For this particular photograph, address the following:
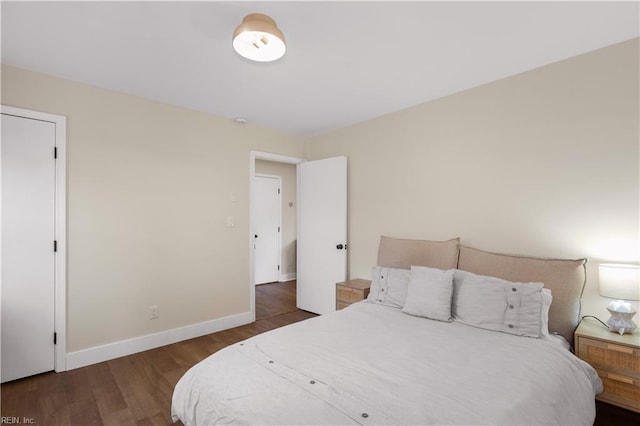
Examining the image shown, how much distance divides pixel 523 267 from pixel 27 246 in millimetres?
3838

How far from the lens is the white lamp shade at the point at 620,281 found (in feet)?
5.96

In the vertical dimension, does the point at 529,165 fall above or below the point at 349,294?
above

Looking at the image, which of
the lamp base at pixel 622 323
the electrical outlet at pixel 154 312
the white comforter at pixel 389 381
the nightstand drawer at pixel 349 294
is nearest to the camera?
the white comforter at pixel 389 381

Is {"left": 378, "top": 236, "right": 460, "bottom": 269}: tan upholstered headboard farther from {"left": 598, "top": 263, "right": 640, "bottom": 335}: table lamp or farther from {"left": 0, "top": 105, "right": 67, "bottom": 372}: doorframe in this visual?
{"left": 0, "top": 105, "right": 67, "bottom": 372}: doorframe

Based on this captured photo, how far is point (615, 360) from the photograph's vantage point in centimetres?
182

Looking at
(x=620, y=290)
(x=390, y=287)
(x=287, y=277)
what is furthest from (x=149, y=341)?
(x=620, y=290)

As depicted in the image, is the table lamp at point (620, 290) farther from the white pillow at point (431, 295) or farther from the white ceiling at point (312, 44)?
the white ceiling at point (312, 44)

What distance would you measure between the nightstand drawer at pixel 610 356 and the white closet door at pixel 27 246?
12.9 ft

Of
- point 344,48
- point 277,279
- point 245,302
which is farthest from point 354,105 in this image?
point 277,279

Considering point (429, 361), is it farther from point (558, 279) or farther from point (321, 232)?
point (321, 232)

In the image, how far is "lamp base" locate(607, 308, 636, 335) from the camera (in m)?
1.89

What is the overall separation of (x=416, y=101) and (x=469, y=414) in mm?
2710

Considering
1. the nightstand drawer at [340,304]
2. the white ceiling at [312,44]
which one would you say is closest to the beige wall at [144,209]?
the white ceiling at [312,44]

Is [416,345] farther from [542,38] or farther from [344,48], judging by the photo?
[542,38]
